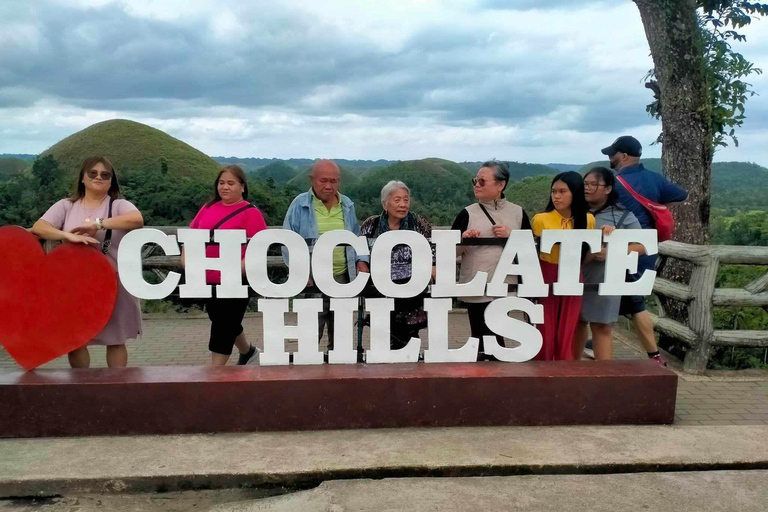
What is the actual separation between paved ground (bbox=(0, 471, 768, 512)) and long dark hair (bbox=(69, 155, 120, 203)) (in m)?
1.85

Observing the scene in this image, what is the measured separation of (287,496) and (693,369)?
3.61 meters

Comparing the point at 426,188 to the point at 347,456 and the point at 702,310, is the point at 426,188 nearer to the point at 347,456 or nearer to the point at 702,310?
the point at 702,310

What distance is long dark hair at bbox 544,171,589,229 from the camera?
13.5 ft

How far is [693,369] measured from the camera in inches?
208

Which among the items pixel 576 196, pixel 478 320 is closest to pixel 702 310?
pixel 576 196

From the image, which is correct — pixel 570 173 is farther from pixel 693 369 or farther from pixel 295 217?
pixel 693 369

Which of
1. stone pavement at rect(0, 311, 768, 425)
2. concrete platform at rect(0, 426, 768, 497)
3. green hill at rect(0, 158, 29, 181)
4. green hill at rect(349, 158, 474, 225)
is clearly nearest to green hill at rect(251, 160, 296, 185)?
green hill at rect(349, 158, 474, 225)

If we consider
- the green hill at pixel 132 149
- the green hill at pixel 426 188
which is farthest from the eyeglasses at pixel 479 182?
the green hill at pixel 132 149

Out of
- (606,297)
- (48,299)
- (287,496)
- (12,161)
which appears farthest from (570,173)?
(12,161)

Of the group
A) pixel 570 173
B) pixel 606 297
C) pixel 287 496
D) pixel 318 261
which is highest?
pixel 570 173

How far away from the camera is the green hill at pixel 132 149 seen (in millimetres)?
31953

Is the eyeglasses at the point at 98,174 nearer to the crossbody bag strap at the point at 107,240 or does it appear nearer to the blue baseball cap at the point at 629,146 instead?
the crossbody bag strap at the point at 107,240

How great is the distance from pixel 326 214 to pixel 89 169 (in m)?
1.51

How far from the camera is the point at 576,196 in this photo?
4.14m
